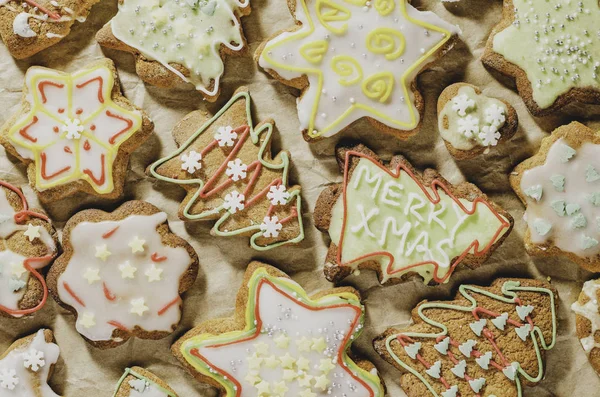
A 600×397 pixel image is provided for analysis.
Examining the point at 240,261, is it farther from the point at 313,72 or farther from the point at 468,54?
the point at 468,54

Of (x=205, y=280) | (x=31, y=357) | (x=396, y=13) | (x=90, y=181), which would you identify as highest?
(x=396, y=13)

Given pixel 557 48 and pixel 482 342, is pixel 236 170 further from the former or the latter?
pixel 557 48

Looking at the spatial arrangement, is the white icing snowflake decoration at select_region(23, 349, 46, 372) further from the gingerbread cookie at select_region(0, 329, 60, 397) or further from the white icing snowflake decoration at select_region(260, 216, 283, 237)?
the white icing snowflake decoration at select_region(260, 216, 283, 237)

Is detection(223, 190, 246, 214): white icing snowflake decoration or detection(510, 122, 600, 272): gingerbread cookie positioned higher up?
detection(510, 122, 600, 272): gingerbread cookie

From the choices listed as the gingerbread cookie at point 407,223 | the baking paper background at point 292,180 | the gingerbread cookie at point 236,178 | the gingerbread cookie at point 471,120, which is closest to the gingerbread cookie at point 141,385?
the baking paper background at point 292,180

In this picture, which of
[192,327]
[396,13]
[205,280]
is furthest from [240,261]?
[396,13]

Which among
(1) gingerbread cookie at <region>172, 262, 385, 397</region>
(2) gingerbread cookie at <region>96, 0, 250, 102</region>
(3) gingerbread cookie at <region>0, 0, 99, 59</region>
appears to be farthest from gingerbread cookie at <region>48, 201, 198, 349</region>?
(3) gingerbread cookie at <region>0, 0, 99, 59</region>
